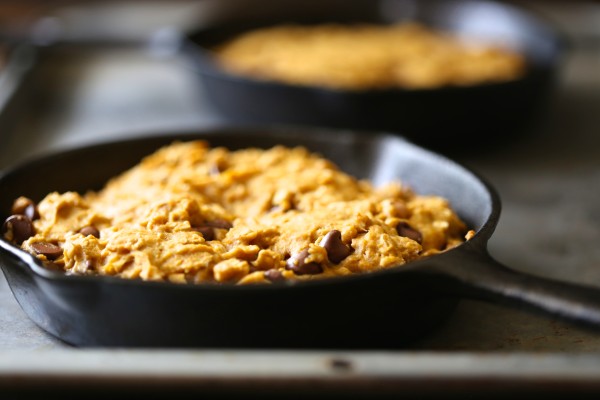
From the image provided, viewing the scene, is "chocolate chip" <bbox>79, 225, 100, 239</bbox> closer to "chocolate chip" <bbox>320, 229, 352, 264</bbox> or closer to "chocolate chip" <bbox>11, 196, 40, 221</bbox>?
"chocolate chip" <bbox>11, 196, 40, 221</bbox>

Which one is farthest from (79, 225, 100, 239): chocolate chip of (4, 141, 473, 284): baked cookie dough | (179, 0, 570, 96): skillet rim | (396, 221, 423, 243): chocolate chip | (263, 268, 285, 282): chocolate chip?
(179, 0, 570, 96): skillet rim

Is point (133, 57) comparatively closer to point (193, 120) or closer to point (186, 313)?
point (193, 120)

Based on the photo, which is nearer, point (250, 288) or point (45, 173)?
point (250, 288)

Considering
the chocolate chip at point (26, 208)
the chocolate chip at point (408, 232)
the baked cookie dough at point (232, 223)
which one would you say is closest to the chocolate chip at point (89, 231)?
the baked cookie dough at point (232, 223)

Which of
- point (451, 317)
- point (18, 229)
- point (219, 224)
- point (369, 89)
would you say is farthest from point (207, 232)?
point (369, 89)

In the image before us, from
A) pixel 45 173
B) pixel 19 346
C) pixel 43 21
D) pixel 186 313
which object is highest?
pixel 43 21

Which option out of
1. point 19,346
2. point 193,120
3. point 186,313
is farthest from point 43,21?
point 186,313

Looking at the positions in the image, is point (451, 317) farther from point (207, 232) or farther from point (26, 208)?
point (26, 208)
